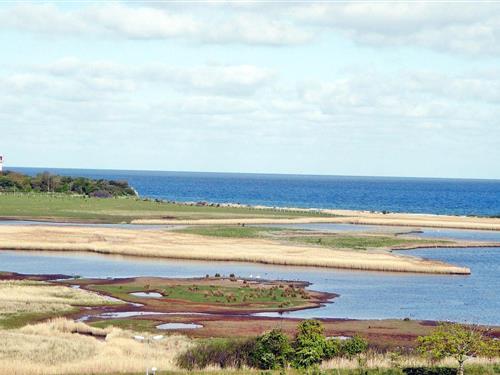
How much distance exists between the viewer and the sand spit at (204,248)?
9450cm

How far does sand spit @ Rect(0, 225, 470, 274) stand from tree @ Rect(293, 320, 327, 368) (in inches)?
1832

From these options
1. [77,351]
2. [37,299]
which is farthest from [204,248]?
[77,351]

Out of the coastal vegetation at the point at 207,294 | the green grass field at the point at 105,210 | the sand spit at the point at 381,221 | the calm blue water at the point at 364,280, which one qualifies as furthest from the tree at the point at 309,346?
the green grass field at the point at 105,210

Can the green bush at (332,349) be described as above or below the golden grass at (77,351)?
above

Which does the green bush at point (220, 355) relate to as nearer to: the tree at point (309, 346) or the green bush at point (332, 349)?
the tree at point (309, 346)

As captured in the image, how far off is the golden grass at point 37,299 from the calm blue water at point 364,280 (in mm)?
11482

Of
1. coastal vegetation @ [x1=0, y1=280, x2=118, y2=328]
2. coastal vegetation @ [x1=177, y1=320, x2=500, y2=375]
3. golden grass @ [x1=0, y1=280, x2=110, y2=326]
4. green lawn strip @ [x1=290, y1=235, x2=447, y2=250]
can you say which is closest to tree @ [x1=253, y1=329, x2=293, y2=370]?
coastal vegetation @ [x1=177, y1=320, x2=500, y2=375]

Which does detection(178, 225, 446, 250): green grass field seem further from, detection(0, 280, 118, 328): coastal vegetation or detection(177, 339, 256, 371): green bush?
detection(177, 339, 256, 371): green bush

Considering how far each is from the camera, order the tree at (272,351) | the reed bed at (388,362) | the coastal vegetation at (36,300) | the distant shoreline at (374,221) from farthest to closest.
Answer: the distant shoreline at (374,221)
the coastal vegetation at (36,300)
the tree at (272,351)
the reed bed at (388,362)

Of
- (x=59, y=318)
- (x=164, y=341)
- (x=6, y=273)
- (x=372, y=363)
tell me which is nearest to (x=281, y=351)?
(x=372, y=363)

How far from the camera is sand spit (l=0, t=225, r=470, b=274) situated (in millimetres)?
94500

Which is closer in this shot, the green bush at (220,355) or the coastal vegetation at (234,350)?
the coastal vegetation at (234,350)

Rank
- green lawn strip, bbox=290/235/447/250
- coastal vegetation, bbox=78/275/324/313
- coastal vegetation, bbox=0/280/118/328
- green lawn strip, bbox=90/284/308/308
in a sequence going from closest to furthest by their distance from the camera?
coastal vegetation, bbox=0/280/118/328 < coastal vegetation, bbox=78/275/324/313 < green lawn strip, bbox=90/284/308/308 < green lawn strip, bbox=290/235/447/250

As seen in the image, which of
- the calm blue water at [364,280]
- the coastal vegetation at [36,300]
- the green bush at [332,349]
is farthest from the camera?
the calm blue water at [364,280]
